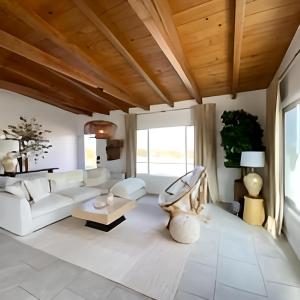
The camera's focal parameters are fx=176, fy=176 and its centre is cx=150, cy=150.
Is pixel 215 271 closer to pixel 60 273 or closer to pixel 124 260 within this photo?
pixel 124 260

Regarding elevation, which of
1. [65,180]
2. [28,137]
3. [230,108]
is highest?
[230,108]

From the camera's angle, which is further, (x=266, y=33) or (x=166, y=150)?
(x=166, y=150)

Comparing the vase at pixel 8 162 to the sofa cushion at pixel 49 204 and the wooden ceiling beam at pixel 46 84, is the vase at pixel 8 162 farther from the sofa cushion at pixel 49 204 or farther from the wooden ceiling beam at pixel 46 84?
the wooden ceiling beam at pixel 46 84

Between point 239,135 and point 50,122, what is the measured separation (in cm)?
562

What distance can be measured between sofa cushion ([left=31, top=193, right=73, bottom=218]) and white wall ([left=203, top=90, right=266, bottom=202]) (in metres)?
3.48

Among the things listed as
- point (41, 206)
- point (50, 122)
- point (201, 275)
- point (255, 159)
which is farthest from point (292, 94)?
point (50, 122)

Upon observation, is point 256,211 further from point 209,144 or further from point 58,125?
point 58,125

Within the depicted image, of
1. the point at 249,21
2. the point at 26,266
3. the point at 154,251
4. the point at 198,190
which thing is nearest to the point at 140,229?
the point at 154,251

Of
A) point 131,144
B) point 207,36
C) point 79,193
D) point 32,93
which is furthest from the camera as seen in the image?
point 131,144

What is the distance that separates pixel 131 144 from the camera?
5301 mm

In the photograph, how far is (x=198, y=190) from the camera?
3264 millimetres

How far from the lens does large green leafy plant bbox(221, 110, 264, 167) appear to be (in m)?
3.37

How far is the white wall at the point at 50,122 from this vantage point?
489 cm

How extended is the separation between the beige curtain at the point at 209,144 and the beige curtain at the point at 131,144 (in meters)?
1.93
